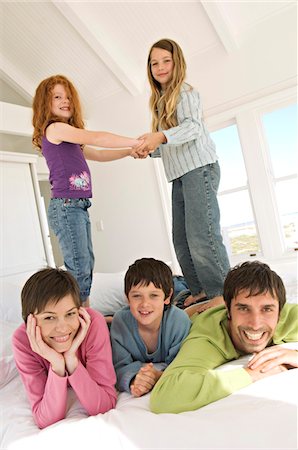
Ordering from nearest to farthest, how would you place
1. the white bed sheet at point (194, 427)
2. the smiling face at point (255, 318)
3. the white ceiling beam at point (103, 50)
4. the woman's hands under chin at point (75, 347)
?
the white bed sheet at point (194, 427), the woman's hands under chin at point (75, 347), the smiling face at point (255, 318), the white ceiling beam at point (103, 50)

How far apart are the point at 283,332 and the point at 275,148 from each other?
2224mm

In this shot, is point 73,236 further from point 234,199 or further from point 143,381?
point 234,199

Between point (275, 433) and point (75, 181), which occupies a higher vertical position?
point (75, 181)

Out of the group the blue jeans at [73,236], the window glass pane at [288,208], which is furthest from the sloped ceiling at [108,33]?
the blue jeans at [73,236]

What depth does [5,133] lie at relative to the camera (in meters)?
3.20

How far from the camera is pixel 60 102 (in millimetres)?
1754

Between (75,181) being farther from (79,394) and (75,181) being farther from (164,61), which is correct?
(79,394)

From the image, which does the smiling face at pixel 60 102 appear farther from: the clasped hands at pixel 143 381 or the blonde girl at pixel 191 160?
the clasped hands at pixel 143 381

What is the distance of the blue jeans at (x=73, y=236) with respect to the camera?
1689 millimetres

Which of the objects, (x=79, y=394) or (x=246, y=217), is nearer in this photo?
(x=79, y=394)

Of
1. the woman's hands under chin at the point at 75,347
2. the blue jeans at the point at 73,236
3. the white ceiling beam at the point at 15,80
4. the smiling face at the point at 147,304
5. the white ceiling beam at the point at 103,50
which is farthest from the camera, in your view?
the white ceiling beam at the point at 15,80

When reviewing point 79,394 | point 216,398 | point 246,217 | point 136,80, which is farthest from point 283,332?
point 136,80

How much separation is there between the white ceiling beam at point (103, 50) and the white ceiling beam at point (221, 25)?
32.2 inches

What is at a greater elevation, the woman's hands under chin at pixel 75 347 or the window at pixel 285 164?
the window at pixel 285 164
